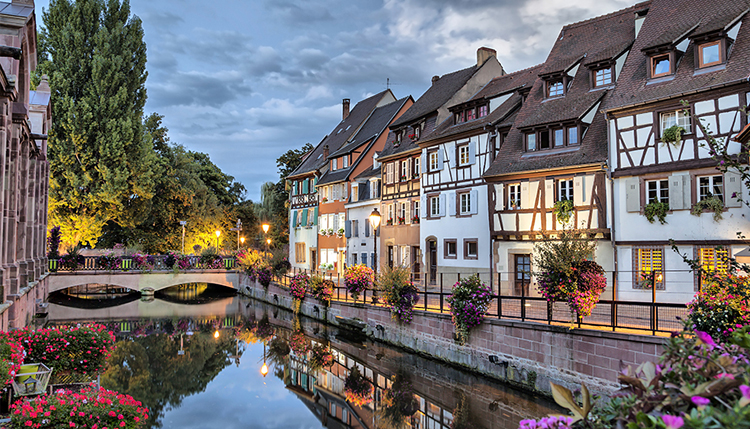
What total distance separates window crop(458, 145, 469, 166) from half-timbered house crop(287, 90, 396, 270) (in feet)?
44.7

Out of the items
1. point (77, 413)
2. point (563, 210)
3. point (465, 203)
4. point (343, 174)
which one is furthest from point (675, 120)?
point (343, 174)

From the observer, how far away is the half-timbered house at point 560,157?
19.1m

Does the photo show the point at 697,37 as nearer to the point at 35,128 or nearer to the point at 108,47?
the point at 35,128

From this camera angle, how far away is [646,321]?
40.1 ft

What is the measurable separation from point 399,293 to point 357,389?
12.5ft

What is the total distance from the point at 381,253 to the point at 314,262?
10460 mm

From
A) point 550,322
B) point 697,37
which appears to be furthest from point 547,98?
point 550,322

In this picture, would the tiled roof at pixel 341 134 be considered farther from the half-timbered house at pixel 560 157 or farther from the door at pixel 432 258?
the half-timbered house at pixel 560 157

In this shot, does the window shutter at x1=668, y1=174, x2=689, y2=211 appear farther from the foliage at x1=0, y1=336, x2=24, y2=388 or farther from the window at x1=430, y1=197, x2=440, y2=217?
the foliage at x1=0, y1=336, x2=24, y2=388

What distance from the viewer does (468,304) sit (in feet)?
49.2

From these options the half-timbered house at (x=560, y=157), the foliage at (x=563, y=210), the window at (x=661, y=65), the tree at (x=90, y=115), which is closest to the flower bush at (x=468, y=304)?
the half-timbered house at (x=560, y=157)

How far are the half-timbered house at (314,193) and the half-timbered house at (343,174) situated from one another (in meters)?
0.15

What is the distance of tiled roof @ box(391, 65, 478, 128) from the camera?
28719mm

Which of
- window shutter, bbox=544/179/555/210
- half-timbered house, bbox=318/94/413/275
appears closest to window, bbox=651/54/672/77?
window shutter, bbox=544/179/555/210
